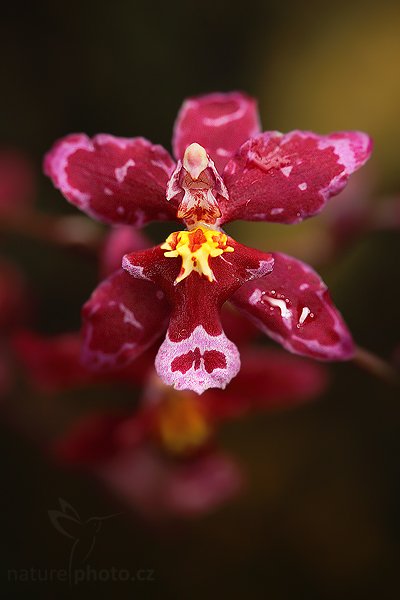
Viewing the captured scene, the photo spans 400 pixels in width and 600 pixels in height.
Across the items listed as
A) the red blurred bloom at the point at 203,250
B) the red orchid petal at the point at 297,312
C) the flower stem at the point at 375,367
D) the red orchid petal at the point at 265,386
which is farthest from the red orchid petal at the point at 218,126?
the red orchid petal at the point at 265,386

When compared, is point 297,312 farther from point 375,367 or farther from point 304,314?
point 375,367

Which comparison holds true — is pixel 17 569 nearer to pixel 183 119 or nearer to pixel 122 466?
pixel 122 466

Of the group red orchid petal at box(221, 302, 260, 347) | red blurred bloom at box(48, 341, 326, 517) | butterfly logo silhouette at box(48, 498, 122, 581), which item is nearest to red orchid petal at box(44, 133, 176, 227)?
red orchid petal at box(221, 302, 260, 347)

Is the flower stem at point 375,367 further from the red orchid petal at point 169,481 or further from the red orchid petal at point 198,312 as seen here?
the red orchid petal at point 169,481

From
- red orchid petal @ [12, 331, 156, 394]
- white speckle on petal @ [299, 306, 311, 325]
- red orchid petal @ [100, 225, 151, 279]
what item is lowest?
red orchid petal @ [12, 331, 156, 394]

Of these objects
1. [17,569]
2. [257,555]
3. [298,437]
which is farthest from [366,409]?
[17,569]

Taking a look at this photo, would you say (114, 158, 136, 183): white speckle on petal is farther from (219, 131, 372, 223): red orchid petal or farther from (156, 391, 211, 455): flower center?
(156, 391, 211, 455): flower center

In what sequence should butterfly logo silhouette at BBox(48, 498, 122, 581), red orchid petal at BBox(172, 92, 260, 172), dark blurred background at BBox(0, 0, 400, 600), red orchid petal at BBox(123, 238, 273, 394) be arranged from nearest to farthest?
red orchid petal at BBox(123, 238, 273, 394) → red orchid petal at BBox(172, 92, 260, 172) → butterfly logo silhouette at BBox(48, 498, 122, 581) → dark blurred background at BBox(0, 0, 400, 600)
